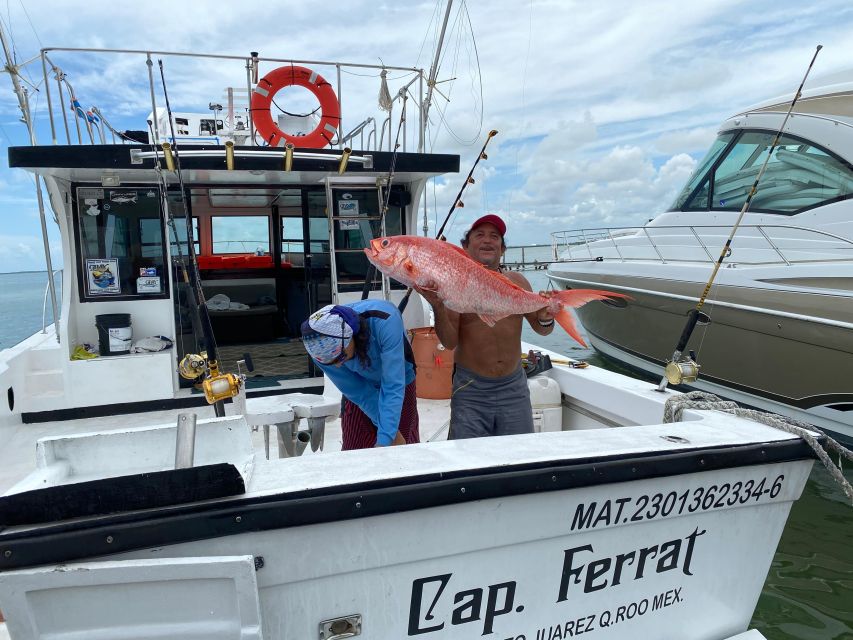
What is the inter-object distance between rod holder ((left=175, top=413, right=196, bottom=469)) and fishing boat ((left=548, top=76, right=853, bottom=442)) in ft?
20.5

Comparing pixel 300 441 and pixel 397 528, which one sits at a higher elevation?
pixel 397 528

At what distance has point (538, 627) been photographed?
2.24m

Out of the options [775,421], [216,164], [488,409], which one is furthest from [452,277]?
[216,164]

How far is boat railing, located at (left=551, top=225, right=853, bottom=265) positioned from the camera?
741 cm

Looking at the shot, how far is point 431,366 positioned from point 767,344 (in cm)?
447

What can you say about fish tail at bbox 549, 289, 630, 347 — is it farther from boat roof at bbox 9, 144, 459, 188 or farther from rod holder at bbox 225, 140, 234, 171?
rod holder at bbox 225, 140, 234, 171

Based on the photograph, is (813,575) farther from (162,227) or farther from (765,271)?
(162,227)

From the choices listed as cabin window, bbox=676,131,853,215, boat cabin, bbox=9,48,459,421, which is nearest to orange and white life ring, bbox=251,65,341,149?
boat cabin, bbox=9,48,459,421

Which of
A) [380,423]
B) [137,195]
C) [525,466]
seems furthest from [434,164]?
[525,466]

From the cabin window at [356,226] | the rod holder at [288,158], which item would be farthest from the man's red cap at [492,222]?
the cabin window at [356,226]

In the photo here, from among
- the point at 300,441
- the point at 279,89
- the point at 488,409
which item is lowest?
the point at 300,441

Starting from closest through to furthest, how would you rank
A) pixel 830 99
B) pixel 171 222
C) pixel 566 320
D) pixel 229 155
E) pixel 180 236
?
pixel 566 320 → pixel 229 155 → pixel 171 222 → pixel 180 236 → pixel 830 99

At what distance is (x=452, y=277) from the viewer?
2527 mm

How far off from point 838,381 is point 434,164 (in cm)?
517
